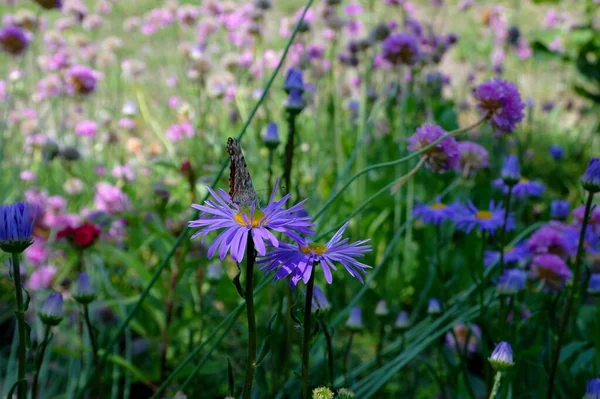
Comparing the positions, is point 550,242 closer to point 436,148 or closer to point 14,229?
point 436,148

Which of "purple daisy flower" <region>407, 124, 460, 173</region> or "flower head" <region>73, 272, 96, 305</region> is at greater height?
"purple daisy flower" <region>407, 124, 460, 173</region>

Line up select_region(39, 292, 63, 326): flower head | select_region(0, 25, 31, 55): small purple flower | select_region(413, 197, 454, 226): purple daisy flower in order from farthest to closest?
select_region(0, 25, 31, 55): small purple flower → select_region(413, 197, 454, 226): purple daisy flower → select_region(39, 292, 63, 326): flower head

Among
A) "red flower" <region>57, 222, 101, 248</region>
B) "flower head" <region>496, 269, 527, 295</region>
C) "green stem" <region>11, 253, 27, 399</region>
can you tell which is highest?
"flower head" <region>496, 269, 527, 295</region>

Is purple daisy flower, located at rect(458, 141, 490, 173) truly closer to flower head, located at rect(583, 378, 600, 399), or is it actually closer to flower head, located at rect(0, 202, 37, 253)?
flower head, located at rect(583, 378, 600, 399)

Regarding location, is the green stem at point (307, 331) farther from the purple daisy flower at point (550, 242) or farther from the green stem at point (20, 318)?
the purple daisy flower at point (550, 242)

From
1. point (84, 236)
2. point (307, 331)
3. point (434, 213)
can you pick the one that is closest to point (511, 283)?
point (434, 213)

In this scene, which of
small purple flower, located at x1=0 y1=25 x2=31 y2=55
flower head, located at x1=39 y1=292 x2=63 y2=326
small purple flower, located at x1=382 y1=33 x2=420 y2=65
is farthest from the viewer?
small purple flower, located at x1=0 y1=25 x2=31 y2=55

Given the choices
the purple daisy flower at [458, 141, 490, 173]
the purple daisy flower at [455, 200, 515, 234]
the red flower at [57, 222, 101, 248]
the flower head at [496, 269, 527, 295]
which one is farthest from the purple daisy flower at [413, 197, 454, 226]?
the red flower at [57, 222, 101, 248]
